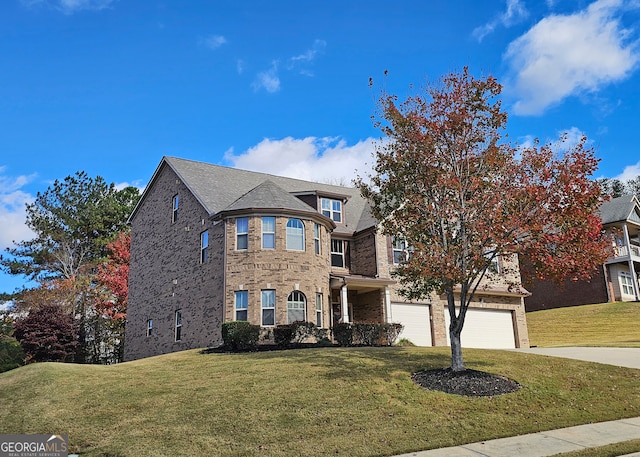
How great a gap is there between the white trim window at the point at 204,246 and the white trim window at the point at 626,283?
31.3 meters

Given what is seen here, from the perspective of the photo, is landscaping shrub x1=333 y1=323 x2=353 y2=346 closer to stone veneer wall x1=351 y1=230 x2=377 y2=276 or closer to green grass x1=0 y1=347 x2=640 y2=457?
green grass x1=0 y1=347 x2=640 y2=457

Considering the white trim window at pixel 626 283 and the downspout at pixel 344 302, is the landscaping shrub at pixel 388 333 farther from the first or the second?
the white trim window at pixel 626 283

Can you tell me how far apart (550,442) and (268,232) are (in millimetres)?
14918

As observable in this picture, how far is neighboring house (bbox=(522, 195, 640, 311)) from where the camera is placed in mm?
39531

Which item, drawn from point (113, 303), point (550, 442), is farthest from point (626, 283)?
point (113, 303)

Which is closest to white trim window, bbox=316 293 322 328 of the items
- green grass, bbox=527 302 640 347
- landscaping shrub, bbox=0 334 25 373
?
green grass, bbox=527 302 640 347

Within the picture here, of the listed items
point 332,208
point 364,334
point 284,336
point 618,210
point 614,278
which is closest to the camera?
point 284,336

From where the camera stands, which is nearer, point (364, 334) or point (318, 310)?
point (364, 334)

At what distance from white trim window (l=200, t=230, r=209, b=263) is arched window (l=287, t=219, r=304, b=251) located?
146 inches

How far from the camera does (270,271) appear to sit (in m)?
22.2

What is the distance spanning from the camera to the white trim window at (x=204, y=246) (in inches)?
938

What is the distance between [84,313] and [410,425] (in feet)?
109

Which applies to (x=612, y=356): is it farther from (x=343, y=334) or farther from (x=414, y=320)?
(x=414, y=320)

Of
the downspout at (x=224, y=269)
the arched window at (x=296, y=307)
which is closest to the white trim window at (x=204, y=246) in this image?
the downspout at (x=224, y=269)
